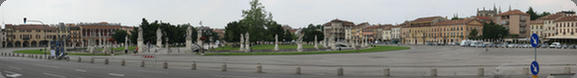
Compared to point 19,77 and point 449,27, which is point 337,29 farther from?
point 19,77

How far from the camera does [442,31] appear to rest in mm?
136500

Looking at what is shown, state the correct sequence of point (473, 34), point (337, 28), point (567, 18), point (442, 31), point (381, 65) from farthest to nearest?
point (337, 28) → point (442, 31) → point (473, 34) → point (567, 18) → point (381, 65)

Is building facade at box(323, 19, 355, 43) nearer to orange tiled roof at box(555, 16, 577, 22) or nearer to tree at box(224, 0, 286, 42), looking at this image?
orange tiled roof at box(555, 16, 577, 22)

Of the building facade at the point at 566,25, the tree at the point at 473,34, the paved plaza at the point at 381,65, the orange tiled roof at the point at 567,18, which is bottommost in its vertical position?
the paved plaza at the point at 381,65

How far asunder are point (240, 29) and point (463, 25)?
7866 cm

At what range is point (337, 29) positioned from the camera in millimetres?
189875

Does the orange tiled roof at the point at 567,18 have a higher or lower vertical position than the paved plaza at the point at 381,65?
higher

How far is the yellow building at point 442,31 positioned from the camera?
12762cm

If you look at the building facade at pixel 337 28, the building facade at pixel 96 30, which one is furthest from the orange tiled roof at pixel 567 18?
the building facade at pixel 96 30

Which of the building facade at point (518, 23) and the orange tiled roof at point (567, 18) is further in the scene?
the building facade at point (518, 23)

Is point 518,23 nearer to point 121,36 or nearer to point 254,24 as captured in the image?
point 254,24

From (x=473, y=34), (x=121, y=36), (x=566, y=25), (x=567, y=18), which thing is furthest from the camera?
(x=473, y=34)

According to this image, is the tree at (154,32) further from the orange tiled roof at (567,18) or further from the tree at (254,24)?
the orange tiled roof at (567,18)

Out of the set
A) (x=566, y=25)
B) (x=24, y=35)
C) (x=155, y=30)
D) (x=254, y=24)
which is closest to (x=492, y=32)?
(x=566, y=25)
